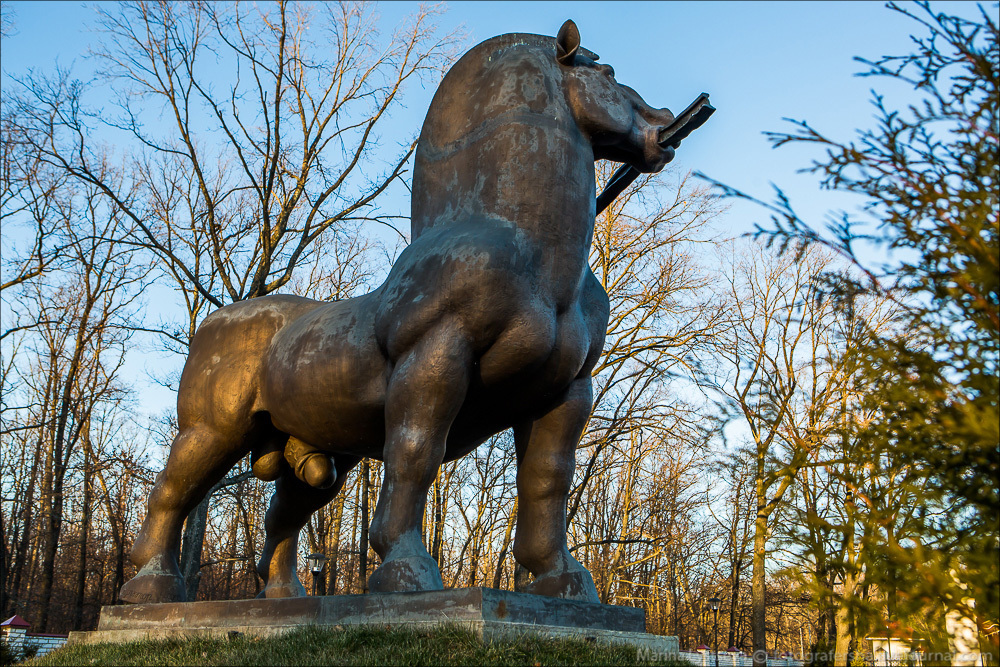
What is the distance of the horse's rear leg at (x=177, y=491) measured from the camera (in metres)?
5.56

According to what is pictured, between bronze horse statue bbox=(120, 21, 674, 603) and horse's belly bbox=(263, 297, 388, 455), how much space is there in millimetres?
11

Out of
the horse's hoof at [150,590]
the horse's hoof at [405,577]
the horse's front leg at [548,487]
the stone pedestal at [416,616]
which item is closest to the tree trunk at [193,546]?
the horse's hoof at [150,590]

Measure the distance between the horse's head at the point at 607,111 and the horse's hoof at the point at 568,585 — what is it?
227cm

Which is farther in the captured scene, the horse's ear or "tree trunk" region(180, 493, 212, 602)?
"tree trunk" region(180, 493, 212, 602)

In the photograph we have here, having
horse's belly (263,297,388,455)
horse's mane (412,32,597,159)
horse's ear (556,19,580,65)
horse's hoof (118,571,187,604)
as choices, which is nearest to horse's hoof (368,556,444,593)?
horse's belly (263,297,388,455)

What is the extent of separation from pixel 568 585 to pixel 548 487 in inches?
20.7

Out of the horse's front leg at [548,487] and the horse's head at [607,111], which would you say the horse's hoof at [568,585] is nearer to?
the horse's front leg at [548,487]

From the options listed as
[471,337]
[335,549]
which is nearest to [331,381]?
[471,337]

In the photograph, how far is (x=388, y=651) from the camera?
11.6ft

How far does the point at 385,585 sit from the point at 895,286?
255 cm

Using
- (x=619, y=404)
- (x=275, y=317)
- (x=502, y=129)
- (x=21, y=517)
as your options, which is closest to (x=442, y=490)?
(x=619, y=404)

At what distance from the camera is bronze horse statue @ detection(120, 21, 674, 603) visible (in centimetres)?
430

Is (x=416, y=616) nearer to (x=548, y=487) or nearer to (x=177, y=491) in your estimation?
(x=548, y=487)

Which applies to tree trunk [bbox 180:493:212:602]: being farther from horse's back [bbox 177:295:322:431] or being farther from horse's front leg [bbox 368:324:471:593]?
horse's front leg [bbox 368:324:471:593]
